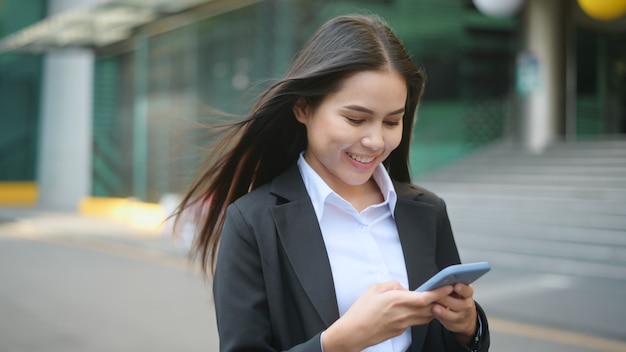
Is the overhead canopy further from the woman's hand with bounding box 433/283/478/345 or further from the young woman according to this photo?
the woman's hand with bounding box 433/283/478/345

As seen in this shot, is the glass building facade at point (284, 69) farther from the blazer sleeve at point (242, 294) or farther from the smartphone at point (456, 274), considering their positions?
the smartphone at point (456, 274)

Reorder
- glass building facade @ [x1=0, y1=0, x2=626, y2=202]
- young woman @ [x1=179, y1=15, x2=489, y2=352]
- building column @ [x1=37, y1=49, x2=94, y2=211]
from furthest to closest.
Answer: building column @ [x1=37, y1=49, x2=94, y2=211]
glass building facade @ [x1=0, y1=0, x2=626, y2=202]
young woman @ [x1=179, y1=15, x2=489, y2=352]

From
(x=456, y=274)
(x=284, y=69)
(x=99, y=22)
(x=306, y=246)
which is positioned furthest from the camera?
(x=99, y=22)

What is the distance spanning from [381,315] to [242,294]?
30 cm

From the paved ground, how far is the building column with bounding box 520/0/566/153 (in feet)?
22.3

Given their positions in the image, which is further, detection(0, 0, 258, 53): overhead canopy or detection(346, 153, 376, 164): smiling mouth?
detection(0, 0, 258, 53): overhead canopy

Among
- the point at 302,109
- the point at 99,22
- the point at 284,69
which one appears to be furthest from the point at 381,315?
the point at 99,22

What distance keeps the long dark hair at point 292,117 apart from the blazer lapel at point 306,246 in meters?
0.17

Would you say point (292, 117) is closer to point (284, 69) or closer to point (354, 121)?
point (354, 121)

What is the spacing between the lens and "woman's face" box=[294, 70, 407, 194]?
1.57 metres

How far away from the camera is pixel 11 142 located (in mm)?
25641

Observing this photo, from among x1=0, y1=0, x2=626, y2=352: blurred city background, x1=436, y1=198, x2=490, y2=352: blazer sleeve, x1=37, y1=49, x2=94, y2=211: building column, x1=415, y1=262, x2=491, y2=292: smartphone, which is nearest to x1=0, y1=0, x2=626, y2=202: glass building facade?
x1=0, y1=0, x2=626, y2=352: blurred city background

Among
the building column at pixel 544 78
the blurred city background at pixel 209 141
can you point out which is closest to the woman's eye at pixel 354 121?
the blurred city background at pixel 209 141

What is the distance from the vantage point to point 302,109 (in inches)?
67.7
